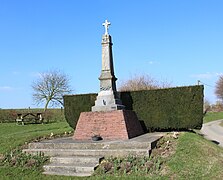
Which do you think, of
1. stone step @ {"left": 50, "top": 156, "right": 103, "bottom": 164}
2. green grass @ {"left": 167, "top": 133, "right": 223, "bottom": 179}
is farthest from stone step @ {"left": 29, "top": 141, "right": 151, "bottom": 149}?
green grass @ {"left": 167, "top": 133, "right": 223, "bottom": 179}

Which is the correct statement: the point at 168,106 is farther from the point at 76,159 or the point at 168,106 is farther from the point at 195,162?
the point at 76,159

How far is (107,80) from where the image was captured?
11.3m

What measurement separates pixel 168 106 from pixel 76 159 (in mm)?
5993

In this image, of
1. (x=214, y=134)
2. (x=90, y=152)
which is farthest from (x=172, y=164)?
(x=214, y=134)

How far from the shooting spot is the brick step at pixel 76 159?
25.3 ft

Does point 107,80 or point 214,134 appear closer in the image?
point 107,80

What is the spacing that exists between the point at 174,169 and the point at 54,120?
24351 millimetres

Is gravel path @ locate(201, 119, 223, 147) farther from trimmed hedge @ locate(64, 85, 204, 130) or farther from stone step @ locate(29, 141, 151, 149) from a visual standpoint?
stone step @ locate(29, 141, 151, 149)

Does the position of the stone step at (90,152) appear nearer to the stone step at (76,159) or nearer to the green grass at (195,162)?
the stone step at (76,159)

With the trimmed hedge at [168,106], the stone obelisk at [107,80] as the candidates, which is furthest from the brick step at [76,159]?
the trimmed hedge at [168,106]

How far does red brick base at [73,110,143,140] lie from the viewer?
993 cm

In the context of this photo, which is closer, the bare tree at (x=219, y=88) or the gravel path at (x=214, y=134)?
the gravel path at (x=214, y=134)

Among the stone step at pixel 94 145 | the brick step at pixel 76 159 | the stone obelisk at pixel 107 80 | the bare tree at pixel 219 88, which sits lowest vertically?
the brick step at pixel 76 159

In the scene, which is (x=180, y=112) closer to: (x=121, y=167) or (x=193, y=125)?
(x=193, y=125)
